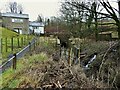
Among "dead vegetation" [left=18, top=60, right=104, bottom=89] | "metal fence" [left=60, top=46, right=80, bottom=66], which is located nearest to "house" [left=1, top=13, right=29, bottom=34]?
"metal fence" [left=60, top=46, right=80, bottom=66]

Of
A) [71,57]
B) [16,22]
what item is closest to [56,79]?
[71,57]

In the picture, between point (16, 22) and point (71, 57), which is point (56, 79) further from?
point (16, 22)

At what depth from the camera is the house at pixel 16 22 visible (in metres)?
59.6

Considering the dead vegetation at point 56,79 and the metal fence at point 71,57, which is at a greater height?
the dead vegetation at point 56,79

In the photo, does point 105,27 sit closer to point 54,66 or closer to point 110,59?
point 110,59

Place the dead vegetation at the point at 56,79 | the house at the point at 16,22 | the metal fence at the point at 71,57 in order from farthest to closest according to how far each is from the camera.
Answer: the house at the point at 16,22 < the metal fence at the point at 71,57 < the dead vegetation at the point at 56,79

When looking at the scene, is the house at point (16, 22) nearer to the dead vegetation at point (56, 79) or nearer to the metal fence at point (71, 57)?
the metal fence at point (71, 57)

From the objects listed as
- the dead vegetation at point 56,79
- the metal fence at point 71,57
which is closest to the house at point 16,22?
the metal fence at point 71,57

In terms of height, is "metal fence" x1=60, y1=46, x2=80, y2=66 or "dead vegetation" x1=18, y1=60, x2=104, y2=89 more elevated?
"dead vegetation" x1=18, y1=60, x2=104, y2=89

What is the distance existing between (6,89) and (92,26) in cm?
549

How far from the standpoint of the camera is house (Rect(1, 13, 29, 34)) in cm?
5962

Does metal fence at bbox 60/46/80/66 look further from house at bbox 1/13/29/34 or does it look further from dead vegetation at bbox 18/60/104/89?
house at bbox 1/13/29/34

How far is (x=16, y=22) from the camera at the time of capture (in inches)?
2427

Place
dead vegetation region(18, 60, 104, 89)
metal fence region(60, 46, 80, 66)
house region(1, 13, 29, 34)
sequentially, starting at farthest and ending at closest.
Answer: house region(1, 13, 29, 34) < metal fence region(60, 46, 80, 66) < dead vegetation region(18, 60, 104, 89)
